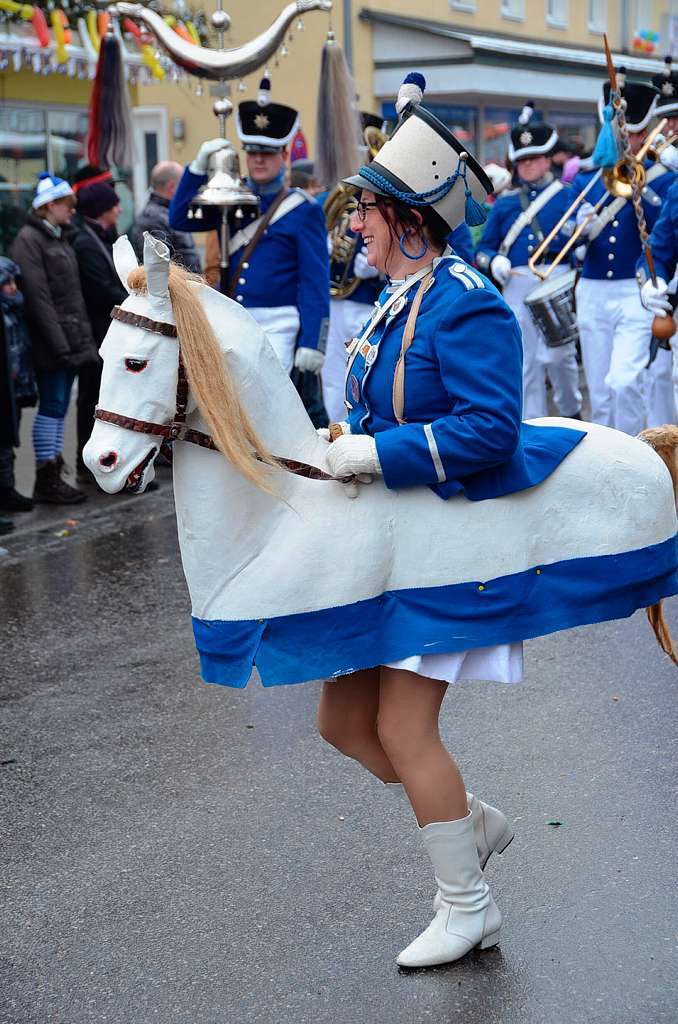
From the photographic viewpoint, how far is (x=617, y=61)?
26703 millimetres

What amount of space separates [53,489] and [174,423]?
606 centimetres

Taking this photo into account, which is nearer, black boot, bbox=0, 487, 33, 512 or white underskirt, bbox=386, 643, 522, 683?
white underskirt, bbox=386, 643, 522, 683

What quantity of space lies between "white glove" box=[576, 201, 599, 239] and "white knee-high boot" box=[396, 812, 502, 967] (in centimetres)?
650

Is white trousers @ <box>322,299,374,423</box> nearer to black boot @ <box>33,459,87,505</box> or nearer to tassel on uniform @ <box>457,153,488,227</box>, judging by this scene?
black boot @ <box>33,459,87,505</box>

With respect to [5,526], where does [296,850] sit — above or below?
above

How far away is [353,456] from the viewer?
3041 mm

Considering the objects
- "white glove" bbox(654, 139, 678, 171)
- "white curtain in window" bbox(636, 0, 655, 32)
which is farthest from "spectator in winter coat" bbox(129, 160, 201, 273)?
"white curtain in window" bbox(636, 0, 655, 32)

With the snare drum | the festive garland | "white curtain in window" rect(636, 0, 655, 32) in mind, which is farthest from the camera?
"white curtain in window" rect(636, 0, 655, 32)

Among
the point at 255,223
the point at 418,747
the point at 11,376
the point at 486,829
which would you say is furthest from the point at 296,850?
the point at 11,376

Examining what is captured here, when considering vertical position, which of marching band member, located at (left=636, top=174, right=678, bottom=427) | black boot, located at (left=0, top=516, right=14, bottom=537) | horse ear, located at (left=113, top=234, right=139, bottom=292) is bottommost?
black boot, located at (left=0, top=516, right=14, bottom=537)

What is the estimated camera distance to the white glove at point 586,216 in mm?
9125

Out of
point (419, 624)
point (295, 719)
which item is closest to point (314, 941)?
point (419, 624)

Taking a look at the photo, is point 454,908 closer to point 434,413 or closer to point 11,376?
point 434,413

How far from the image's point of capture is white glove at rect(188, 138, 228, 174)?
7632 millimetres
